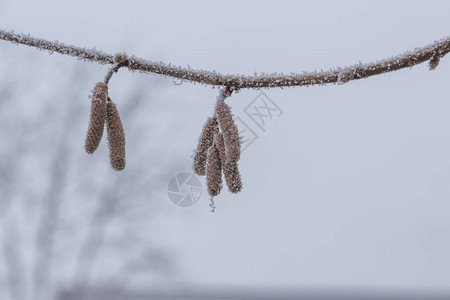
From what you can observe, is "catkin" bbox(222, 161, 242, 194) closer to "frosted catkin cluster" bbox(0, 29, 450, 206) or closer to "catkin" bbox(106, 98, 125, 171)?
"frosted catkin cluster" bbox(0, 29, 450, 206)

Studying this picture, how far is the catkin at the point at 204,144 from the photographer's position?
2.65 feet

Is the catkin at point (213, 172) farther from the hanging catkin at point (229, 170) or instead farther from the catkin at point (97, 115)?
the catkin at point (97, 115)

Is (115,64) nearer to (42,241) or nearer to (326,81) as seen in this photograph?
(326,81)

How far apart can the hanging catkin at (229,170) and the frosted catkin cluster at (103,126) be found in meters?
0.14

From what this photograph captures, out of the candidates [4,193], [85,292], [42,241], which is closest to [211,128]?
[4,193]

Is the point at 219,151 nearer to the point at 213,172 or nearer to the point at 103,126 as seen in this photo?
the point at 213,172

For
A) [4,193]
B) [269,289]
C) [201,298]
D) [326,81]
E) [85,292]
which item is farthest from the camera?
[269,289]

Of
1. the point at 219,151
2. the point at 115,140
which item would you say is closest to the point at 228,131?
the point at 219,151

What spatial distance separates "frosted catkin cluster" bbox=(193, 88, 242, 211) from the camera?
0.75 meters

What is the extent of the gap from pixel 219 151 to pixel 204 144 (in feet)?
0.13

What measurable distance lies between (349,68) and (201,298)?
514 inches

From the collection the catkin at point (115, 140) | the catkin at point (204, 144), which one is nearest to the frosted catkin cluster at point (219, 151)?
the catkin at point (204, 144)

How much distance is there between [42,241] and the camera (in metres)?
9.91

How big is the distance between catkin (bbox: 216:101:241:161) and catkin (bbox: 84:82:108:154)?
16cm
